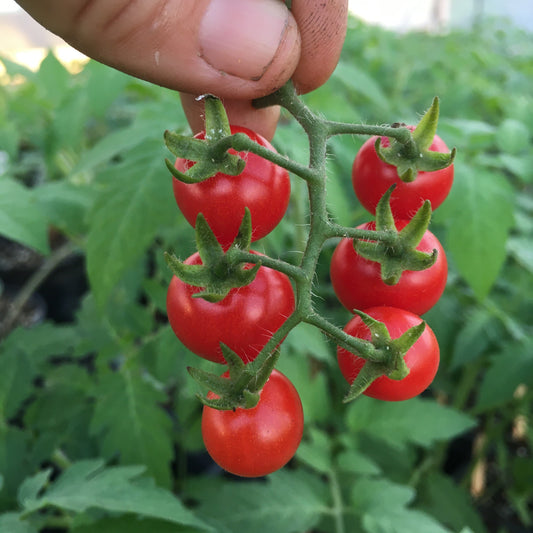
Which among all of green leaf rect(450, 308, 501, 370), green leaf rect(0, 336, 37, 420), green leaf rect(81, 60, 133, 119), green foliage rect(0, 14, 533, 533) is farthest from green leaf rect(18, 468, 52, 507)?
green leaf rect(450, 308, 501, 370)

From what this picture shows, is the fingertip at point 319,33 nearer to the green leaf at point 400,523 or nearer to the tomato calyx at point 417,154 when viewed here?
the tomato calyx at point 417,154

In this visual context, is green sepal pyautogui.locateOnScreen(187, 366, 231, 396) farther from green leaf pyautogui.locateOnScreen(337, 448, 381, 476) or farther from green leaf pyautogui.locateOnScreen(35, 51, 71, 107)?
green leaf pyautogui.locateOnScreen(35, 51, 71, 107)

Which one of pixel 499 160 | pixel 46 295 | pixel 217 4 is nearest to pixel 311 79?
pixel 217 4

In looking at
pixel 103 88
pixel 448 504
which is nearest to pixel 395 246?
pixel 103 88

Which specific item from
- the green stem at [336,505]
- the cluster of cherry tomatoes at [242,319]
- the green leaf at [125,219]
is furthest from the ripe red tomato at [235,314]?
the green stem at [336,505]

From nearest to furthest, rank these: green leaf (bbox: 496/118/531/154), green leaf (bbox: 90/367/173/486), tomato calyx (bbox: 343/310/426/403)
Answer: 1. tomato calyx (bbox: 343/310/426/403)
2. green leaf (bbox: 90/367/173/486)
3. green leaf (bbox: 496/118/531/154)

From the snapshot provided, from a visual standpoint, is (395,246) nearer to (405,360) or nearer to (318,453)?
(405,360)
